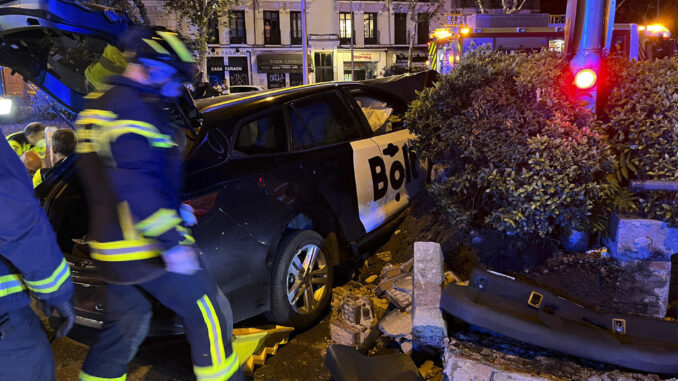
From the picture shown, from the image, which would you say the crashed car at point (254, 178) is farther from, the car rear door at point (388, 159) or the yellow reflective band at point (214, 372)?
the yellow reflective band at point (214, 372)

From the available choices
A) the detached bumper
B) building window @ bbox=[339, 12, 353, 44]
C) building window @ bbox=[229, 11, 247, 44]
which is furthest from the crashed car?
building window @ bbox=[339, 12, 353, 44]

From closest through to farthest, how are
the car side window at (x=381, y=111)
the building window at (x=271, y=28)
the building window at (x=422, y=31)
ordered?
the car side window at (x=381, y=111)
the building window at (x=271, y=28)
the building window at (x=422, y=31)

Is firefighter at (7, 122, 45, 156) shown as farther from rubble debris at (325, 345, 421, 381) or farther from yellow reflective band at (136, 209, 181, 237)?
rubble debris at (325, 345, 421, 381)

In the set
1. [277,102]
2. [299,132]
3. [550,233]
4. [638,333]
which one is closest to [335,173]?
[299,132]

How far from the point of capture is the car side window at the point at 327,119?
12.8 ft

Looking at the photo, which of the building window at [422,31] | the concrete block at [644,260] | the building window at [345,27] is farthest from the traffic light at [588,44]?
the building window at [422,31]

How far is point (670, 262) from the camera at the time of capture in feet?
10.2

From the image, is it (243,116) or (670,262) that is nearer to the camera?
(670,262)

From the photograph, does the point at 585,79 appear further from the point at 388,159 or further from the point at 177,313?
the point at 177,313

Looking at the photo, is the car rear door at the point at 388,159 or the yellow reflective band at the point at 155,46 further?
the car rear door at the point at 388,159

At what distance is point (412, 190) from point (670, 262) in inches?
89.1

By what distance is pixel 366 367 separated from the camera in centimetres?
267

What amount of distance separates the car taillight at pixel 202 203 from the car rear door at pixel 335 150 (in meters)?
0.88

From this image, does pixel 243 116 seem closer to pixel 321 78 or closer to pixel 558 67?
pixel 558 67
